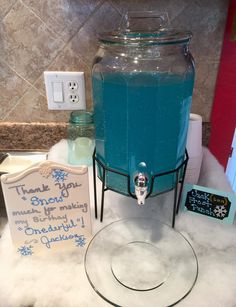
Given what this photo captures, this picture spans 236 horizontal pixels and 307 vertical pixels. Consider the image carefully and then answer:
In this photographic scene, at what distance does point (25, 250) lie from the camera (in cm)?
61

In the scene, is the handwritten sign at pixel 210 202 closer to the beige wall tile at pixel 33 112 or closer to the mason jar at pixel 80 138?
the mason jar at pixel 80 138

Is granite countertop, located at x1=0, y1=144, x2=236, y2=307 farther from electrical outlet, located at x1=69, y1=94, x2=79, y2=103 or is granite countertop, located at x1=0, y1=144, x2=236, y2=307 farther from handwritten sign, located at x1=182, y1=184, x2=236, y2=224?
electrical outlet, located at x1=69, y1=94, x2=79, y2=103

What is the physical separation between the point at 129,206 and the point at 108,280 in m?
0.23

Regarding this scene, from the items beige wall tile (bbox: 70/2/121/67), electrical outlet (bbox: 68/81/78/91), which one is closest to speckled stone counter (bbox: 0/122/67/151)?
electrical outlet (bbox: 68/81/78/91)

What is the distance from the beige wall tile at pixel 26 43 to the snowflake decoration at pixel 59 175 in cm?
46

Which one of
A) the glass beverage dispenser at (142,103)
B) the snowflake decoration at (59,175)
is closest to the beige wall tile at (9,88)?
the glass beverage dispenser at (142,103)

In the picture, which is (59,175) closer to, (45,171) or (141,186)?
(45,171)

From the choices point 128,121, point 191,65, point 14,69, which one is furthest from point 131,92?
point 14,69

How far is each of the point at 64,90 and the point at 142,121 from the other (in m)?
0.44

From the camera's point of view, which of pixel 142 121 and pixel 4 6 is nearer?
pixel 142 121

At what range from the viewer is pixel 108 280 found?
572mm

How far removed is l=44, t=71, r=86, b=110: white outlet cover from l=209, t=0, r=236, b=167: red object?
1.39 ft

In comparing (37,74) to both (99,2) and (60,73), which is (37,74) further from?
(99,2)

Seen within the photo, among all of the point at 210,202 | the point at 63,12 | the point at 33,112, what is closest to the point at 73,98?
the point at 33,112
